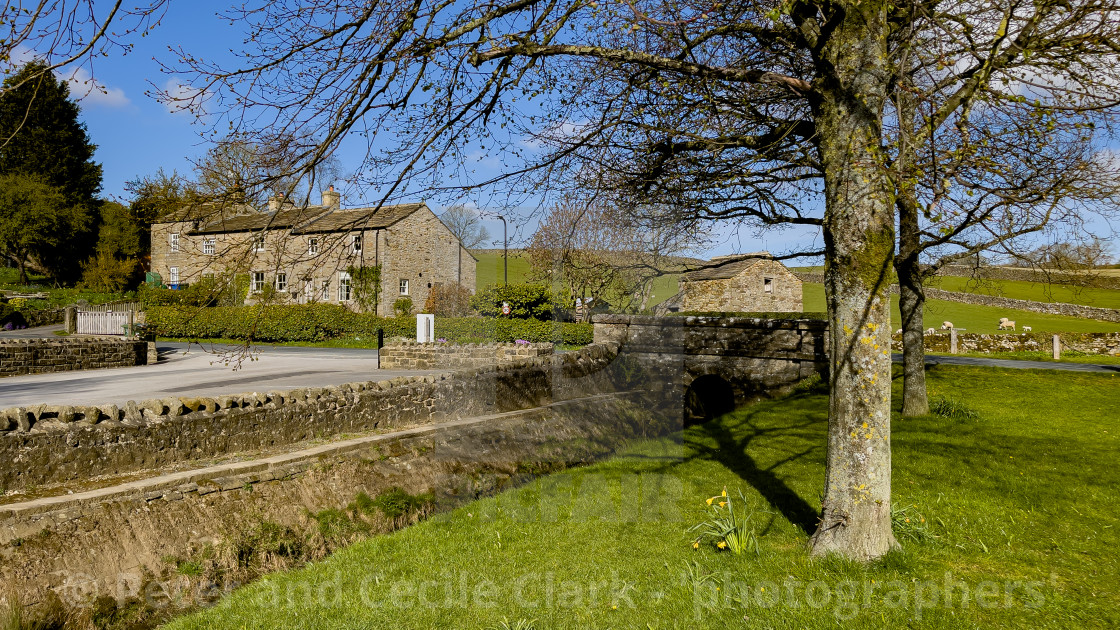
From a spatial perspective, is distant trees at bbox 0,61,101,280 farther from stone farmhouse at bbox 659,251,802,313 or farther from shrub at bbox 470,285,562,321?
stone farmhouse at bbox 659,251,802,313

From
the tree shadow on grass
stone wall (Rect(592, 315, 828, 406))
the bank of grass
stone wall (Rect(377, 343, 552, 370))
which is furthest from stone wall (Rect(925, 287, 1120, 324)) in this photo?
the bank of grass

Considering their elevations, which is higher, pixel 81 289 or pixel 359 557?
pixel 81 289

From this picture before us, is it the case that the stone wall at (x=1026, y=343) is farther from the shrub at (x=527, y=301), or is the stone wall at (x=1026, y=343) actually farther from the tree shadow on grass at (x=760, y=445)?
the shrub at (x=527, y=301)

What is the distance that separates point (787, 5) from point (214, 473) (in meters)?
7.27

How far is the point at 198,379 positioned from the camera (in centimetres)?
1636

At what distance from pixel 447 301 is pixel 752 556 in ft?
122

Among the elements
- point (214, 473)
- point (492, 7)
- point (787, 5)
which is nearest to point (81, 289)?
point (214, 473)

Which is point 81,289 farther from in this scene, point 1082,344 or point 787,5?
point 1082,344

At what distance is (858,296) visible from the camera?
186 inches

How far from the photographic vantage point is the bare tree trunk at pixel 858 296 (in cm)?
469

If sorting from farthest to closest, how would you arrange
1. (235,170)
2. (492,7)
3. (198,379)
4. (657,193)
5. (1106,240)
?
(198,379) → (657,193) → (1106,240) → (492,7) → (235,170)

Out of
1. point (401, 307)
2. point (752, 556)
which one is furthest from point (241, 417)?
point (401, 307)

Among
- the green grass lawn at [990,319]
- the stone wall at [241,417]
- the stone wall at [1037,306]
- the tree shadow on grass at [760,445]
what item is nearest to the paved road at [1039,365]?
the tree shadow on grass at [760,445]

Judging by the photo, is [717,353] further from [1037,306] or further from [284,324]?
[1037,306]
